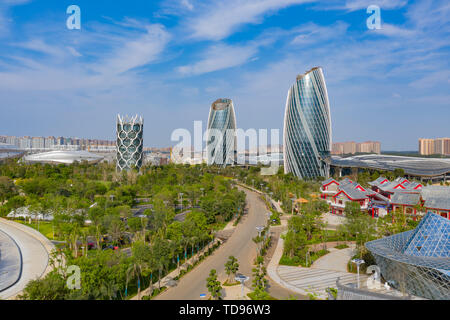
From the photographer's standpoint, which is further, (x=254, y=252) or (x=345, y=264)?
(x=254, y=252)

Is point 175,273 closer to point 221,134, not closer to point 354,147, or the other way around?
point 221,134

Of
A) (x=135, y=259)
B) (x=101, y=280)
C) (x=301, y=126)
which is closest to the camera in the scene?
(x=101, y=280)

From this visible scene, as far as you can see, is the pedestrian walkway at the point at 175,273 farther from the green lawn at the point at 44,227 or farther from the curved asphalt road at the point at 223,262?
the green lawn at the point at 44,227

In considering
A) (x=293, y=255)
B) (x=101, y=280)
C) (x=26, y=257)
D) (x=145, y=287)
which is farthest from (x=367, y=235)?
(x=26, y=257)

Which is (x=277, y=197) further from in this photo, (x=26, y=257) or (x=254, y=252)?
(x=26, y=257)
